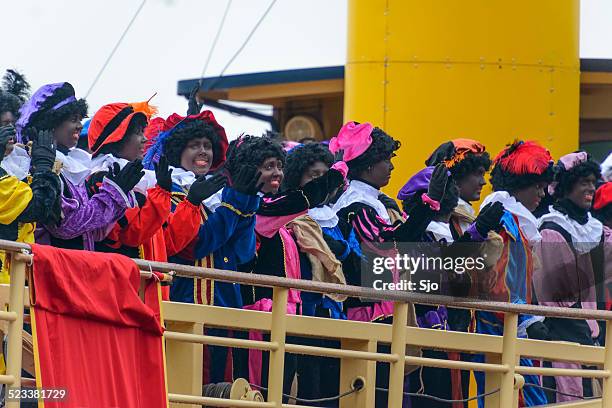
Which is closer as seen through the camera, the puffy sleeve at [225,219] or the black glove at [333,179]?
the puffy sleeve at [225,219]

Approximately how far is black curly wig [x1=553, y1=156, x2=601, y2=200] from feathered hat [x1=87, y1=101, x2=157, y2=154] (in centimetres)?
297

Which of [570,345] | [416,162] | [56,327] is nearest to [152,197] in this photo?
[56,327]

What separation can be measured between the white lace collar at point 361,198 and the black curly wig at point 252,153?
51 centimetres

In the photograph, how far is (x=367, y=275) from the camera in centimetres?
688

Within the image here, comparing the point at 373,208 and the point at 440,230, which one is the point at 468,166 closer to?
the point at 440,230

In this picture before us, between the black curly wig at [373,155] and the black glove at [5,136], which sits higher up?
the black curly wig at [373,155]

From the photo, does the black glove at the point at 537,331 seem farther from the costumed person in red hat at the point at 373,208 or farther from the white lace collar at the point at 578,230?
the costumed person in red hat at the point at 373,208

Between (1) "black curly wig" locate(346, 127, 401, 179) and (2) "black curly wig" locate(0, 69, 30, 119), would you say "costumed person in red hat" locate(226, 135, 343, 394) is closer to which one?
(1) "black curly wig" locate(346, 127, 401, 179)

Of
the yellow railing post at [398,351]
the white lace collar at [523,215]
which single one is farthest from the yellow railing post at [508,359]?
→ the white lace collar at [523,215]

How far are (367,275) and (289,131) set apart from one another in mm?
6308

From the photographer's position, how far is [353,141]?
831 centimetres

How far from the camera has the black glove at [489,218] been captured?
7.75m

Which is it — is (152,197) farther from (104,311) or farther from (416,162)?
(416,162)

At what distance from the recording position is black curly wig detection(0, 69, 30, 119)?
24.5 ft
